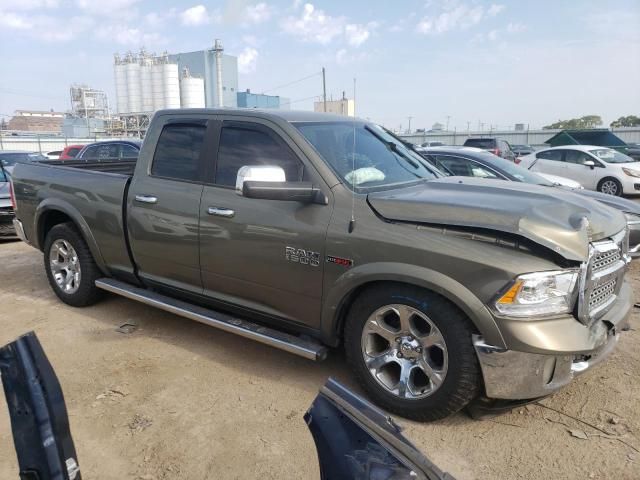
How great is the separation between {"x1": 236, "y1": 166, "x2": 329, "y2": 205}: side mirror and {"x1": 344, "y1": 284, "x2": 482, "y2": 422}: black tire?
0.71 metres

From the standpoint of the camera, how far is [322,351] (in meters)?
3.31

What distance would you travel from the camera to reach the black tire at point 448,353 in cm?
281

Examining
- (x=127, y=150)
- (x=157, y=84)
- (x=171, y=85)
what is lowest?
(x=127, y=150)

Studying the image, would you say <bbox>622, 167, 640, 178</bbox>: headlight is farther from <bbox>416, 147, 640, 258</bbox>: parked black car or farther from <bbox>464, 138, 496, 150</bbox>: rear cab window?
<bbox>416, 147, 640, 258</bbox>: parked black car

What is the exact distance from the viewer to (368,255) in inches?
120

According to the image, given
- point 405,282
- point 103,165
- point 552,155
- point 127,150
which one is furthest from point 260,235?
point 552,155

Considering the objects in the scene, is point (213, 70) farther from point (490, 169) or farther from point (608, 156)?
point (490, 169)

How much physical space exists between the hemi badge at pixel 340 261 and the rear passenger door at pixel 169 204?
1.20m

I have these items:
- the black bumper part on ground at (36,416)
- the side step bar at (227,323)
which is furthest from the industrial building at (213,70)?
the black bumper part on ground at (36,416)

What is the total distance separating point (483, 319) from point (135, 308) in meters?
3.67

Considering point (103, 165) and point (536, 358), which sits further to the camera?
point (103, 165)

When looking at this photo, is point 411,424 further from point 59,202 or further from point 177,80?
point 177,80

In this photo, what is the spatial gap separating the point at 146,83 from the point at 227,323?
63783mm

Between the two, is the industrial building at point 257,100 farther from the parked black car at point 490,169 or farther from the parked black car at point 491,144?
the parked black car at point 490,169
